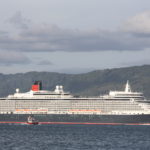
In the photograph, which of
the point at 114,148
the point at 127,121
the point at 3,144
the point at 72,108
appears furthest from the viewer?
the point at 72,108

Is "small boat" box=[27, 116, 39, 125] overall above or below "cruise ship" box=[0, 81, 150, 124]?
below

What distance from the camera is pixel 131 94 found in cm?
19738

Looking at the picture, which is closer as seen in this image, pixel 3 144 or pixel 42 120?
pixel 3 144

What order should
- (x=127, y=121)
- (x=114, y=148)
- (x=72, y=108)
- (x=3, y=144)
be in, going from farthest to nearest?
(x=72, y=108)
(x=127, y=121)
(x=3, y=144)
(x=114, y=148)

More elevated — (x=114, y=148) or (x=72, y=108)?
(x=72, y=108)

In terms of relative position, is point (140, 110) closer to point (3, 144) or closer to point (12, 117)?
point (12, 117)

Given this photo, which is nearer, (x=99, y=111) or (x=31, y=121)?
(x=31, y=121)

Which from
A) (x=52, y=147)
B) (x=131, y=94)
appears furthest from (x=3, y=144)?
(x=131, y=94)

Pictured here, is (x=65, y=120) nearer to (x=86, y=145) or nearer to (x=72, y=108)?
(x=72, y=108)

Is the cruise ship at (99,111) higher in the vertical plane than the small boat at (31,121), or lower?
higher

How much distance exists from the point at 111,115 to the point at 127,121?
6.51 m

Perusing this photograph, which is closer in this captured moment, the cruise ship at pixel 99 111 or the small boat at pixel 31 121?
the cruise ship at pixel 99 111

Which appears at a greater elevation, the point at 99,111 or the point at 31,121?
the point at 99,111

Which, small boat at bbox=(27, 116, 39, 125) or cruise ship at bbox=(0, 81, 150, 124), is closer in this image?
cruise ship at bbox=(0, 81, 150, 124)
